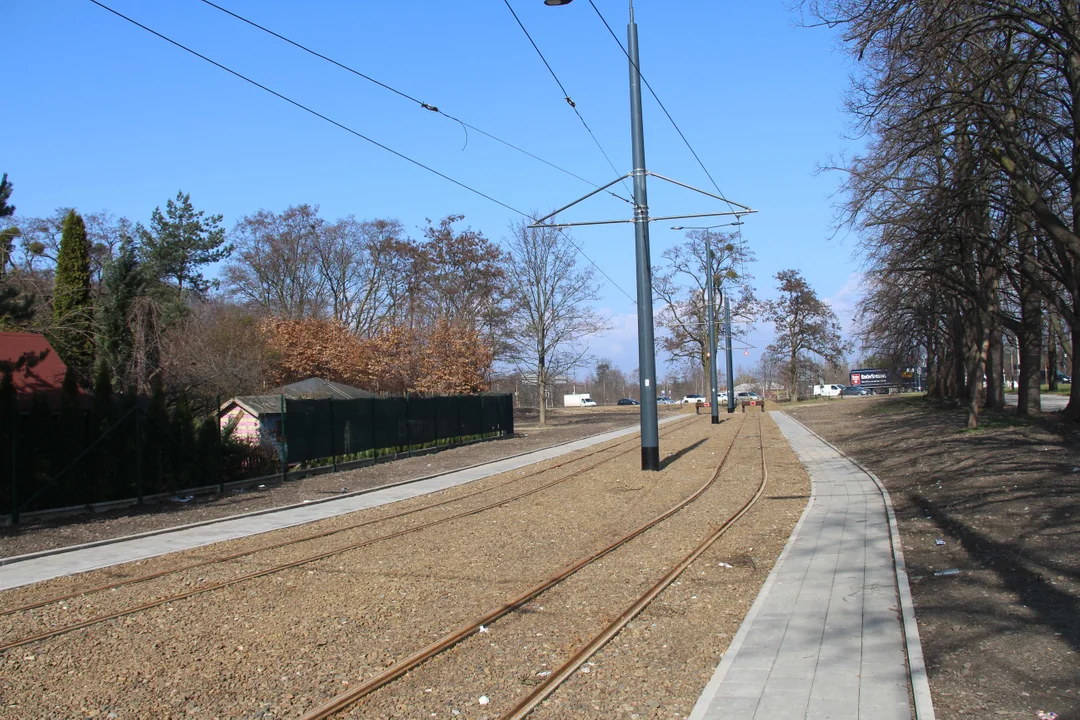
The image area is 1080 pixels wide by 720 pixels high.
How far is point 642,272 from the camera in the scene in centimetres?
2000

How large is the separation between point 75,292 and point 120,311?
172cm

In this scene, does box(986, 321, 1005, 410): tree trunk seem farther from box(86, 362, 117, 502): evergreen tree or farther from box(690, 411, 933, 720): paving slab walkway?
box(86, 362, 117, 502): evergreen tree

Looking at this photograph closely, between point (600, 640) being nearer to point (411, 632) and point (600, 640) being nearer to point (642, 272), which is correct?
point (411, 632)

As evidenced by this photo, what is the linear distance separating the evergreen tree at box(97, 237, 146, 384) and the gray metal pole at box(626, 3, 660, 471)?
21.2 m

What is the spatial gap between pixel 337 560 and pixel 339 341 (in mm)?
37735

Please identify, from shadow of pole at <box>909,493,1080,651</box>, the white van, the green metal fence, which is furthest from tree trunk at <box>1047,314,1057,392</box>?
the white van

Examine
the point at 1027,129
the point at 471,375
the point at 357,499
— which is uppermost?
the point at 1027,129

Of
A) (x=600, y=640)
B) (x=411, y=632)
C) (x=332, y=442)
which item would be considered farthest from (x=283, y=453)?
(x=600, y=640)

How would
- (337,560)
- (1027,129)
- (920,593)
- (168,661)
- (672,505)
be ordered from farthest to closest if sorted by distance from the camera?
(1027,129), (672,505), (337,560), (920,593), (168,661)

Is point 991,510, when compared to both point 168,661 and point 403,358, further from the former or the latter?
point 403,358

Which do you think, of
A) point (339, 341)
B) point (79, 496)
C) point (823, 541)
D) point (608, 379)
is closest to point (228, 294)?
point (339, 341)

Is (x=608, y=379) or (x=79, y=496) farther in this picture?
(x=608, y=379)

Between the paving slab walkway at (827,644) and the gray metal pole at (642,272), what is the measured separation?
350 inches

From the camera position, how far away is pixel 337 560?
1048cm
